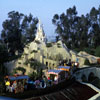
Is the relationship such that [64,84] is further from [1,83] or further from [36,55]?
[36,55]

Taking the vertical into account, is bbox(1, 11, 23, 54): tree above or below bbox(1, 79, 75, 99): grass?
above

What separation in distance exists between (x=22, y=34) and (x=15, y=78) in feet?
130

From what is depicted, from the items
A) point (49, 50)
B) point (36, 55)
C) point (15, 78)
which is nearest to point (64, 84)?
point (15, 78)

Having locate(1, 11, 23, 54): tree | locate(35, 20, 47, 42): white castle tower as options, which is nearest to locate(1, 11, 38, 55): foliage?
locate(1, 11, 23, 54): tree

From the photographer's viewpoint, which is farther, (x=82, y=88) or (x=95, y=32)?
(x=95, y=32)

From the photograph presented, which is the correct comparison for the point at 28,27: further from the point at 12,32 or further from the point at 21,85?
the point at 21,85

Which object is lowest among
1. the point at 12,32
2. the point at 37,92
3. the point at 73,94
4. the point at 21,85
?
the point at 73,94

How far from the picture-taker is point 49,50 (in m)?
32.2

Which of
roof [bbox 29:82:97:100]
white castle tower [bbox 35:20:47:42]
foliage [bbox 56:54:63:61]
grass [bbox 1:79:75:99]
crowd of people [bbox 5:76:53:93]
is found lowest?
roof [bbox 29:82:97:100]

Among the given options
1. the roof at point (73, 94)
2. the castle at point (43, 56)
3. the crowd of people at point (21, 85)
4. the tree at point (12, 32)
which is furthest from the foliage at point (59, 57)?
the tree at point (12, 32)

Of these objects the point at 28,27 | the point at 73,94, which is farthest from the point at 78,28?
the point at 73,94

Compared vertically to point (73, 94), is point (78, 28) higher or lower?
higher

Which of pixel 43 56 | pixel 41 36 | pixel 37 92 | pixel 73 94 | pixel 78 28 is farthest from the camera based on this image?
pixel 78 28

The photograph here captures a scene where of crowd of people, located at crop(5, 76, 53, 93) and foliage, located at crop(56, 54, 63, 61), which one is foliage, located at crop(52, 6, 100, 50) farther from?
crowd of people, located at crop(5, 76, 53, 93)
